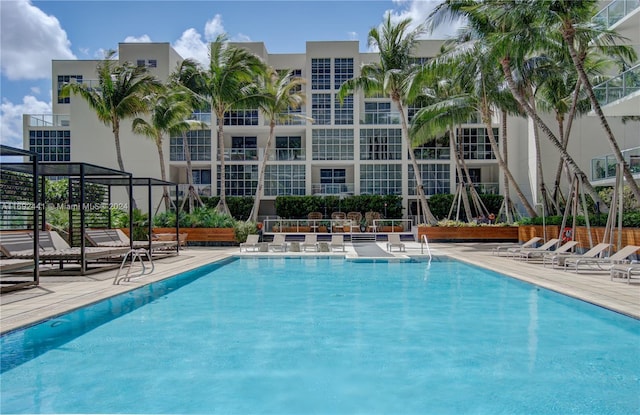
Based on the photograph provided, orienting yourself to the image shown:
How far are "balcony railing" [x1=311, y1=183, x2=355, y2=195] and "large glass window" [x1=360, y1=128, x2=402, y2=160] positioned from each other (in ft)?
7.16

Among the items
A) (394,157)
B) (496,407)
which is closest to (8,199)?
(496,407)

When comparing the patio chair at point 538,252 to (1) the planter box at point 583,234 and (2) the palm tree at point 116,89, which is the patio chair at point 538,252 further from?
(2) the palm tree at point 116,89

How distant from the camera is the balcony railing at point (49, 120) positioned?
33375mm

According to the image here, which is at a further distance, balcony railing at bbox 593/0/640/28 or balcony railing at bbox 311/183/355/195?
balcony railing at bbox 311/183/355/195

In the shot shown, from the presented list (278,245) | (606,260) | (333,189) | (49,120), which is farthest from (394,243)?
(49,120)

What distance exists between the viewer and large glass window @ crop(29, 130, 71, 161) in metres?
33.7

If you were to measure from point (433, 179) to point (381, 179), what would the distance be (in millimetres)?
3399

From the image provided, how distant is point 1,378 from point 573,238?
51.4ft

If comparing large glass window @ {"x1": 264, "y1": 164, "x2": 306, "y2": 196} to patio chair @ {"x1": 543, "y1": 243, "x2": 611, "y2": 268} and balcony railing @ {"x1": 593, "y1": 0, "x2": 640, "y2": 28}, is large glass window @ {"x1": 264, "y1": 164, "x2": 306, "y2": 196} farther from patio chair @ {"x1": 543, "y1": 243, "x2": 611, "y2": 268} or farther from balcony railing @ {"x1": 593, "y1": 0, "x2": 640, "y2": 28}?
patio chair @ {"x1": 543, "y1": 243, "x2": 611, "y2": 268}

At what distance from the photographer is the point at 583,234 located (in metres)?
15.9

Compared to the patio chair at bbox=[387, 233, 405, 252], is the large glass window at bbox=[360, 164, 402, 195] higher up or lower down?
higher up

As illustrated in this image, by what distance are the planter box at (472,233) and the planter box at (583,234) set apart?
3.72 feet

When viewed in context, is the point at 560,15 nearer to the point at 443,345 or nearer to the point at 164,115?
the point at 443,345

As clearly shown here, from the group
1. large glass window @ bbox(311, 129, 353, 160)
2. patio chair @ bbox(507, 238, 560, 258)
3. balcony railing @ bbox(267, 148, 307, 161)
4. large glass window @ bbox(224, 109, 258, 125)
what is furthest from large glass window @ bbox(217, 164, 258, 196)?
patio chair @ bbox(507, 238, 560, 258)
